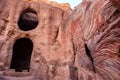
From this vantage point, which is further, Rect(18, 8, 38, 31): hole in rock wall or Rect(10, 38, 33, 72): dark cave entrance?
Rect(18, 8, 38, 31): hole in rock wall

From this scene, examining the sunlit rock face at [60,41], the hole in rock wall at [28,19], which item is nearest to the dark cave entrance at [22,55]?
the sunlit rock face at [60,41]

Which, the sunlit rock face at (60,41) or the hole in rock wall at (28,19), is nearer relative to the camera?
the sunlit rock face at (60,41)

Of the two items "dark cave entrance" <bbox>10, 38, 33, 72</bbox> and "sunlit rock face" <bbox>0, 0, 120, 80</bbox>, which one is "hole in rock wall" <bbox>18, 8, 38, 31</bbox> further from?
"dark cave entrance" <bbox>10, 38, 33, 72</bbox>

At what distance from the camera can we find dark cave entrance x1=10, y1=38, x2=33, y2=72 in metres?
19.0

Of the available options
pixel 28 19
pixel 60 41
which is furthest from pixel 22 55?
pixel 60 41

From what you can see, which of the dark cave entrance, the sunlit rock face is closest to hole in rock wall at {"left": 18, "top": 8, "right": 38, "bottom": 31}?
the sunlit rock face

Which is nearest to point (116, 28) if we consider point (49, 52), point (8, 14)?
point (49, 52)

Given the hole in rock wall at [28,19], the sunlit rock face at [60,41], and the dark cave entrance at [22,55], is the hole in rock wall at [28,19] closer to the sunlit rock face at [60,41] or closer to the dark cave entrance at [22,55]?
the sunlit rock face at [60,41]

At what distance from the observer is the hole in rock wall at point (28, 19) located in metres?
19.1

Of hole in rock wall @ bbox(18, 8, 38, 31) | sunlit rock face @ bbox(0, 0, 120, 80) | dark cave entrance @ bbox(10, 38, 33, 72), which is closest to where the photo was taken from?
sunlit rock face @ bbox(0, 0, 120, 80)

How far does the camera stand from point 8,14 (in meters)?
17.9

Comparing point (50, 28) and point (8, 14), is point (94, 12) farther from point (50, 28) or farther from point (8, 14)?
point (8, 14)

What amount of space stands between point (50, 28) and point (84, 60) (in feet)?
28.9

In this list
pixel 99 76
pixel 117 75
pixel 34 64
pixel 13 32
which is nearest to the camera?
pixel 117 75
